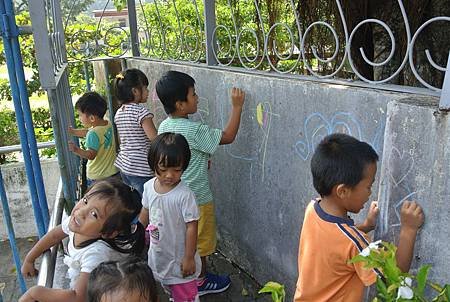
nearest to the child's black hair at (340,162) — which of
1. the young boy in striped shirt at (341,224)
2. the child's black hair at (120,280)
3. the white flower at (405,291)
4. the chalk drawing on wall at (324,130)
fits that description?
the young boy in striped shirt at (341,224)

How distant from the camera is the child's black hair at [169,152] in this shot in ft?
7.29

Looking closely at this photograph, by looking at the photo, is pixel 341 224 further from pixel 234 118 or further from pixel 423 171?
pixel 234 118

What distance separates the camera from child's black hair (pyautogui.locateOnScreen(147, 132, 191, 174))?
2.22 m

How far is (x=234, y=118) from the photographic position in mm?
2686

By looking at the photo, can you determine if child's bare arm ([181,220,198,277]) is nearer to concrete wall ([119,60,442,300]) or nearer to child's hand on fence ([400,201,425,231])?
concrete wall ([119,60,442,300])

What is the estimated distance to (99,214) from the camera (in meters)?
1.79

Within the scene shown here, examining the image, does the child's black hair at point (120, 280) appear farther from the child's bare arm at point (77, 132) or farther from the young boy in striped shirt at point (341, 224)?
the child's bare arm at point (77, 132)

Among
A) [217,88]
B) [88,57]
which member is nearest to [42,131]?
[88,57]

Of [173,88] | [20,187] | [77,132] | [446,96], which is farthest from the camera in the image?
[20,187]

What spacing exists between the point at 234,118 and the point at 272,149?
0.95 ft

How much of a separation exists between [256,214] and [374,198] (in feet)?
3.62

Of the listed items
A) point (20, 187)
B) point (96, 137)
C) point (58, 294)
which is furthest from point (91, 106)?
point (20, 187)

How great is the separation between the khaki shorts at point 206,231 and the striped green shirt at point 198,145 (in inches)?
3.0

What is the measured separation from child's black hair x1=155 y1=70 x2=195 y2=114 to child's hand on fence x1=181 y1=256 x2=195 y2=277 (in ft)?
2.95
